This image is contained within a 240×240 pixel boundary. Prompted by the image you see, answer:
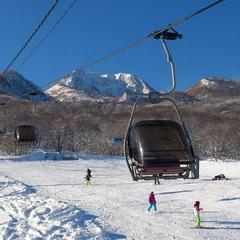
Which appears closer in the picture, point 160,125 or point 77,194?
point 160,125

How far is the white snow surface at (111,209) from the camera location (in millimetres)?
27047

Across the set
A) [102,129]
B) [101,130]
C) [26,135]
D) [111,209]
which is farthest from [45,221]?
[102,129]

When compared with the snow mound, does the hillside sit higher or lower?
higher

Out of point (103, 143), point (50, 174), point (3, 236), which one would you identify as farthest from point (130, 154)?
point (103, 143)

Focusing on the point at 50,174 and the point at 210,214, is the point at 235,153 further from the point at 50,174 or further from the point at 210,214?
the point at 210,214

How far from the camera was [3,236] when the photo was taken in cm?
2417

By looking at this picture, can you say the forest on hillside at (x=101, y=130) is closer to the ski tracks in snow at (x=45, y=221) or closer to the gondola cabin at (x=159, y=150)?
the ski tracks in snow at (x=45, y=221)

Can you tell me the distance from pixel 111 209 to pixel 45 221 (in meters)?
6.93

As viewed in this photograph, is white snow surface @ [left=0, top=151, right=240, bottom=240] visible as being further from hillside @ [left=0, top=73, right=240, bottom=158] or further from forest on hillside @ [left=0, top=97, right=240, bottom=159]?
forest on hillside @ [left=0, top=97, right=240, bottom=159]

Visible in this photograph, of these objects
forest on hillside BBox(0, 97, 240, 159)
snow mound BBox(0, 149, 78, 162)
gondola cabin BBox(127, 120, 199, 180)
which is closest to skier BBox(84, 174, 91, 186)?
forest on hillside BBox(0, 97, 240, 159)

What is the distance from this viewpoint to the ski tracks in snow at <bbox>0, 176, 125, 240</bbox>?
25.5 meters

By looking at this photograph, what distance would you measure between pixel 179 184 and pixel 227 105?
490ft

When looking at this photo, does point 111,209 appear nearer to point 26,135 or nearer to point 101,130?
point 26,135

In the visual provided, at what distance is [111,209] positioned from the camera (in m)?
35.0
